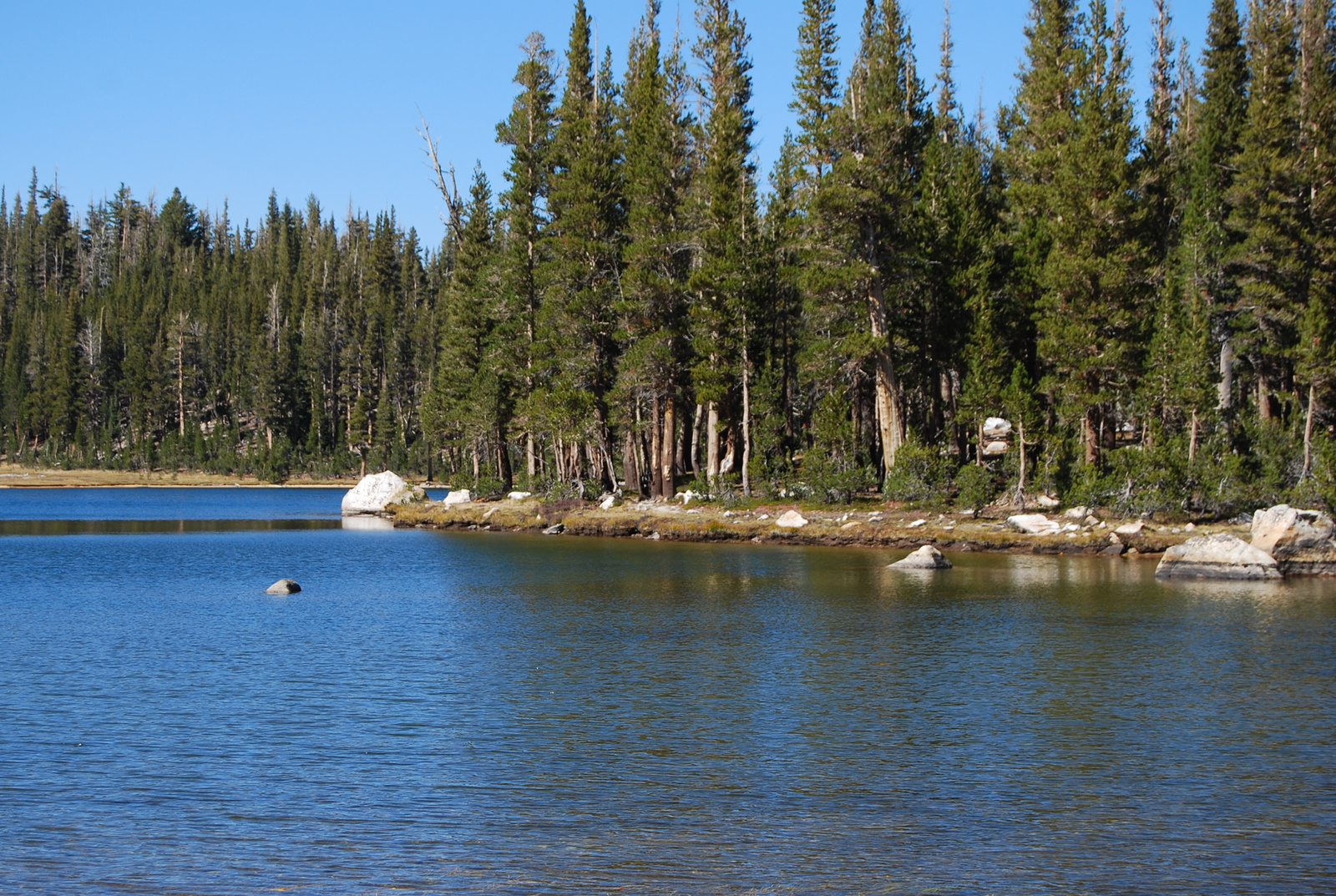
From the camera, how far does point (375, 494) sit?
75125 millimetres

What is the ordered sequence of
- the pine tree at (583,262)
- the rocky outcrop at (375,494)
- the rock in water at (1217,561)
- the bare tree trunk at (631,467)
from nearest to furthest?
the rock in water at (1217,561) → the pine tree at (583,262) → the bare tree trunk at (631,467) → the rocky outcrop at (375,494)

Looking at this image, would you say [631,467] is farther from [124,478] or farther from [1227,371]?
[124,478]

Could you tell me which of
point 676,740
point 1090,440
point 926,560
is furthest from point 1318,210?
point 676,740

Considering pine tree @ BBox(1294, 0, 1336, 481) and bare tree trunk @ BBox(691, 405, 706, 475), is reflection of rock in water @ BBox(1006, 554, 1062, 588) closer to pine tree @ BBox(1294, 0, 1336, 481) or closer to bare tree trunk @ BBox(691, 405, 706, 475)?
pine tree @ BBox(1294, 0, 1336, 481)

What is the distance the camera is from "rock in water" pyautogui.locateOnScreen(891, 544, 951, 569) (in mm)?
36250

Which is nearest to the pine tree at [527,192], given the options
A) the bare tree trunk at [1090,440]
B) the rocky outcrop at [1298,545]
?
the bare tree trunk at [1090,440]

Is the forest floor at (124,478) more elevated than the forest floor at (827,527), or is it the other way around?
the forest floor at (124,478)

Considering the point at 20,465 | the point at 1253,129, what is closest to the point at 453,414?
the point at 1253,129

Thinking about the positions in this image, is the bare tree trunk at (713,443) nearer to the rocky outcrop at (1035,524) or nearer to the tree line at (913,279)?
the tree line at (913,279)

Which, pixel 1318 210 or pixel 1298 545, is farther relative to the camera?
pixel 1318 210

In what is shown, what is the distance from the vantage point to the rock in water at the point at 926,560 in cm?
3625

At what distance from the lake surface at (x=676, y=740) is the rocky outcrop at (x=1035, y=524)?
9.88 m

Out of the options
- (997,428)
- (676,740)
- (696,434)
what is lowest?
(676,740)

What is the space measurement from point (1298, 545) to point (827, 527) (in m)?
17.7
